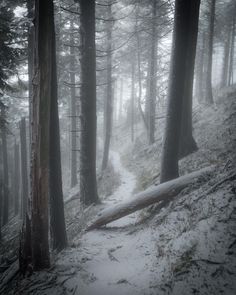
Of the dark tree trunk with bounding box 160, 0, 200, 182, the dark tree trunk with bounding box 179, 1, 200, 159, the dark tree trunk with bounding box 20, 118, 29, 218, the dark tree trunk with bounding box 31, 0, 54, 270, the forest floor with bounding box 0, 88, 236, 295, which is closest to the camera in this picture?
the forest floor with bounding box 0, 88, 236, 295

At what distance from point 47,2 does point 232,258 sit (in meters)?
6.33

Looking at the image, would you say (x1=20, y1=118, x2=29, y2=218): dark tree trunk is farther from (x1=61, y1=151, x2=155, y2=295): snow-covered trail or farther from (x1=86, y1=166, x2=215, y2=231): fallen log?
(x1=61, y1=151, x2=155, y2=295): snow-covered trail

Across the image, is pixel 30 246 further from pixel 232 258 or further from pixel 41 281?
pixel 232 258

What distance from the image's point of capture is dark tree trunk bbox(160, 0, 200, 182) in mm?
7395

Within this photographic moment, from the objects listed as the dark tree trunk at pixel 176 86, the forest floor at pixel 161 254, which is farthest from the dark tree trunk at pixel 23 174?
the dark tree trunk at pixel 176 86

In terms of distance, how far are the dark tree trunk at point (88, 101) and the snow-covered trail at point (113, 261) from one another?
8.83 feet

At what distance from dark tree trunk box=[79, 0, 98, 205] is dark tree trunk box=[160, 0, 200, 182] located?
3525 mm

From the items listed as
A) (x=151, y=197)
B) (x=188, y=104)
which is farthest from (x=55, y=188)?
(x=188, y=104)

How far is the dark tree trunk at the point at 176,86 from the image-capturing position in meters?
7.39

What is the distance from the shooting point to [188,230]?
5195mm

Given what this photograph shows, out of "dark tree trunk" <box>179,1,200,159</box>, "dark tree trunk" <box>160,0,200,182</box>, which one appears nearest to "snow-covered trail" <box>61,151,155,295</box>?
"dark tree trunk" <box>160,0,200,182</box>

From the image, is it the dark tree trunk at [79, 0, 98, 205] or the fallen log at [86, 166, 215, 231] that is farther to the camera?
the dark tree trunk at [79, 0, 98, 205]

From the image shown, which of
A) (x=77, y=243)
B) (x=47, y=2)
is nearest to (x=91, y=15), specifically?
(x=47, y=2)

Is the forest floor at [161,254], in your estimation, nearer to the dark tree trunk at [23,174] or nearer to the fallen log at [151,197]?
the fallen log at [151,197]
